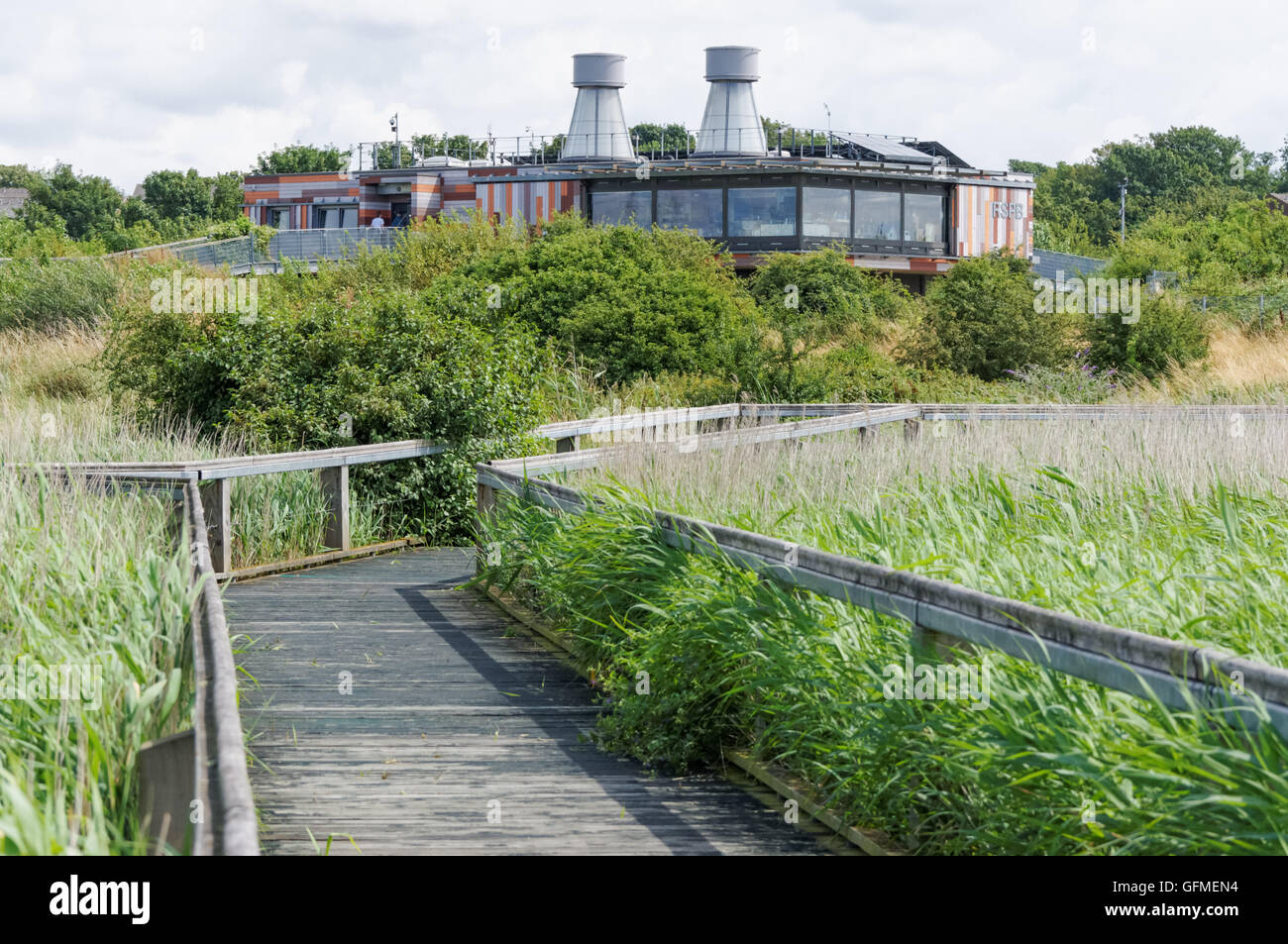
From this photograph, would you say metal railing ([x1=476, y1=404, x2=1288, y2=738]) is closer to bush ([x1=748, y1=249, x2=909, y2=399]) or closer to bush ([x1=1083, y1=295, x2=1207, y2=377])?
bush ([x1=1083, y1=295, x2=1207, y2=377])

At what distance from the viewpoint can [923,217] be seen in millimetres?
47125

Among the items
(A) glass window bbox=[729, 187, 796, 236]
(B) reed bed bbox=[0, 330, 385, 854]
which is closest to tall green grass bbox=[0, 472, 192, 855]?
(B) reed bed bbox=[0, 330, 385, 854]

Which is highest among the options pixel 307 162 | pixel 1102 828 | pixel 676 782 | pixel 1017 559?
pixel 307 162

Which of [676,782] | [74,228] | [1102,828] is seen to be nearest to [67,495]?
[676,782]

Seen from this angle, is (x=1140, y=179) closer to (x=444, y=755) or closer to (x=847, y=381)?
(x=847, y=381)

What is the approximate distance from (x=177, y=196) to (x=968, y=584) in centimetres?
9080

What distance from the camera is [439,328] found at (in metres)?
12.8

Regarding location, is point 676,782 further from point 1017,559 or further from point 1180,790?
point 1180,790

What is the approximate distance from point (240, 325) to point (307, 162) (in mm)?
82958

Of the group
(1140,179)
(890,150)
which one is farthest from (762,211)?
(1140,179)

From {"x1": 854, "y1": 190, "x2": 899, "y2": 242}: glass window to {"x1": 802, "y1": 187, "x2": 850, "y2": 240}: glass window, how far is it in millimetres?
597

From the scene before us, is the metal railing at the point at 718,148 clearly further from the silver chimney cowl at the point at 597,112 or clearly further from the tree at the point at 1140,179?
the tree at the point at 1140,179

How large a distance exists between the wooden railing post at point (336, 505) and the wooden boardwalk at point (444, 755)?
82.1 inches

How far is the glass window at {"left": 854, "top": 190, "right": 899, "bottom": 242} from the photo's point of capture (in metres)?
45.6
